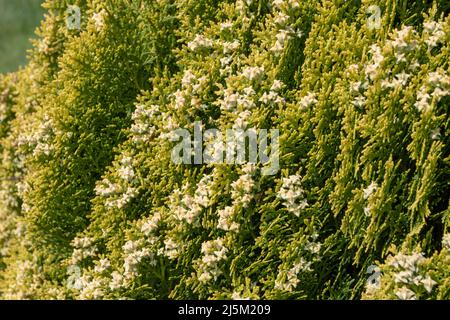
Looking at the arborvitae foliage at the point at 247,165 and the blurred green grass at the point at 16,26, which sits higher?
the blurred green grass at the point at 16,26

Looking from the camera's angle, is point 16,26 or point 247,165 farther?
point 16,26

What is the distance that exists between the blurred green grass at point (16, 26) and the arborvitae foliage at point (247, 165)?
816 cm

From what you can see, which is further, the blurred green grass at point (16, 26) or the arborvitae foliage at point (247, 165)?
the blurred green grass at point (16, 26)

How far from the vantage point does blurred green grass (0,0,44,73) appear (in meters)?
14.8

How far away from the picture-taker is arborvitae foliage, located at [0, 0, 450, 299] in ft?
16.4

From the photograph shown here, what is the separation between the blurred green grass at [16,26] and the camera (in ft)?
48.7

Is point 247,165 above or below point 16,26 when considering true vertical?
below

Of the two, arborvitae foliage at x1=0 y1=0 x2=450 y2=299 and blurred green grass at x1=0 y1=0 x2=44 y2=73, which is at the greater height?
blurred green grass at x1=0 y1=0 x2=44 y2=73

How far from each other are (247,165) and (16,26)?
37.4 ft

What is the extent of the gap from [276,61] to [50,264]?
4.39 metres

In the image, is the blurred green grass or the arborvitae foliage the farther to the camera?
the blurred green grass

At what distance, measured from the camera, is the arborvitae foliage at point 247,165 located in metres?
5.00

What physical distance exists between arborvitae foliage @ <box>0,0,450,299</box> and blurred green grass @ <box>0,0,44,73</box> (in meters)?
8.16

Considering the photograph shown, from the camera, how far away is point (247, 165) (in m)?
5.50
